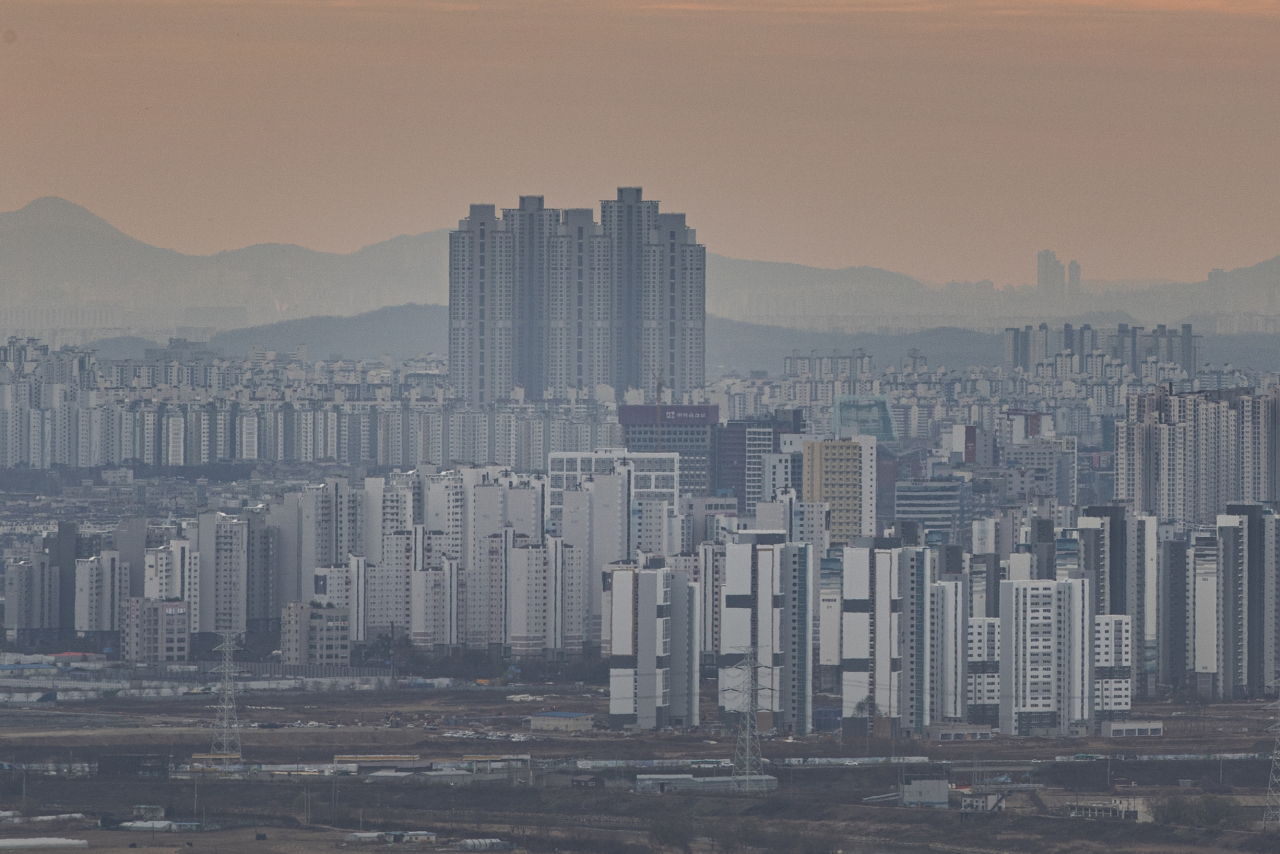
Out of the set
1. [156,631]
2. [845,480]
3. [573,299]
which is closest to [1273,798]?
[156,631]

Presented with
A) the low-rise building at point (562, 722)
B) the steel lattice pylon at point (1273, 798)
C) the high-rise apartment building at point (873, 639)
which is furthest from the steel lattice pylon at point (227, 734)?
the steel lattice pylon at point (1273, 798)

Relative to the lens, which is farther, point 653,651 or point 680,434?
point 680,434

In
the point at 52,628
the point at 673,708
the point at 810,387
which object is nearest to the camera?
the point at 673,708

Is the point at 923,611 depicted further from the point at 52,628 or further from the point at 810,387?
the point at 810,387

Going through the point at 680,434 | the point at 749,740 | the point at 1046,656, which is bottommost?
the point at 749,740

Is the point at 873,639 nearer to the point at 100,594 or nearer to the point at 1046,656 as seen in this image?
the point at 1046,656

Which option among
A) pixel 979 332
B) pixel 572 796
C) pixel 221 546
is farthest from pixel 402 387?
pixel 572 796

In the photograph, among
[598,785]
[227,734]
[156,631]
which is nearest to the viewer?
[598,785]
